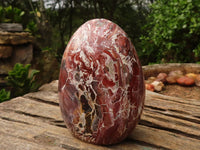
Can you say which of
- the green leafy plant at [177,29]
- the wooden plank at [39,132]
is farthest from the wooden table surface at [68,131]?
the green leafy plant at [177,29]

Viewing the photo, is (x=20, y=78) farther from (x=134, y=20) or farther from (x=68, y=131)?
(x=134, y=20)

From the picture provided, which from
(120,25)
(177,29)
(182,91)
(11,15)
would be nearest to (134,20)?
(120,25)

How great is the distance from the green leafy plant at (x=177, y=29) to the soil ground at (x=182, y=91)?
79 cm

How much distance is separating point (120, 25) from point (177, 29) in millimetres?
1776

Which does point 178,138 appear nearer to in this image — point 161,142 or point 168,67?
point 161,142

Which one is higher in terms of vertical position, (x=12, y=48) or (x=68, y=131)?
A: (x=12, y=48)

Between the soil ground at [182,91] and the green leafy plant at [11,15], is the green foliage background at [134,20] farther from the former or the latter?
the soil ground at [182,91]

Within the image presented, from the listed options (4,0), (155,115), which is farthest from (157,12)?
(4,0)

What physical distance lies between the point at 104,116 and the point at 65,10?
4635 millimetres

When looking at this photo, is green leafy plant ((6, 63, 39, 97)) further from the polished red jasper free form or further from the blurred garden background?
the polished red jasper free form

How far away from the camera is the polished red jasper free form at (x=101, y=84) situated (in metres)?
1.10

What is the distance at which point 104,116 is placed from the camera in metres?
1.12

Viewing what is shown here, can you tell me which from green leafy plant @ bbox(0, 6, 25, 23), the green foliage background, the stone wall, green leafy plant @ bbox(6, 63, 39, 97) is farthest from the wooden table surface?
green leafy plant @ bbox(0, 6, 25, 23)

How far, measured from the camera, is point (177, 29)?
3.31 metres
